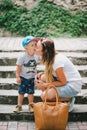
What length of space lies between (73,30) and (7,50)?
4153mm

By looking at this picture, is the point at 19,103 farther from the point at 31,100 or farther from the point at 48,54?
the point at 48,54

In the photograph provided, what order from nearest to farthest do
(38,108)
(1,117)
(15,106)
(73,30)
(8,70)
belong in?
(38,108), (1,117), (15,106), (8,70), (73,30)

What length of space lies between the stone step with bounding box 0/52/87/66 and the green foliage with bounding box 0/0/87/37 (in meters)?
3.65

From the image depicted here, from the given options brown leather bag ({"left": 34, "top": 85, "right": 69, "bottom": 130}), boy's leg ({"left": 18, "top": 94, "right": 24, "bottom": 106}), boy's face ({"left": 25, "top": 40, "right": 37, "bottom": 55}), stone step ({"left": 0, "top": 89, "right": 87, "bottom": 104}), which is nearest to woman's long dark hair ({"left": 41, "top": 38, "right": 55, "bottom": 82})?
brown leather bag ({"left": 34, "top": 85, "right": 69, "bottom": 130})

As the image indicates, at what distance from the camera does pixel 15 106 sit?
5.45 m

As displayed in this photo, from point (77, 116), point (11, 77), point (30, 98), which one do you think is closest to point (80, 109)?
point (77, 116)

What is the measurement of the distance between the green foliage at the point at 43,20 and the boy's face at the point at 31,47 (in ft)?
18.7

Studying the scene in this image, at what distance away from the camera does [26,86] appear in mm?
5184

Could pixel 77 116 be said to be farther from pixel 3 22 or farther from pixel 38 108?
pixel 3 22

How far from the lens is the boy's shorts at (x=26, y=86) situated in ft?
16.9

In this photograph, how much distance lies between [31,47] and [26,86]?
658 millimetres

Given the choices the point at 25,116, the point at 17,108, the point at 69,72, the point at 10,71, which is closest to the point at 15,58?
the point at 10,71

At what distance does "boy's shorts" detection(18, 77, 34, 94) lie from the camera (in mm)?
5160

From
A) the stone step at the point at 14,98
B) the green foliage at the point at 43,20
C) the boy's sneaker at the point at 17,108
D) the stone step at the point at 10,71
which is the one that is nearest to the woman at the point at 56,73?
the boy's sneaker at the point at 17,108
